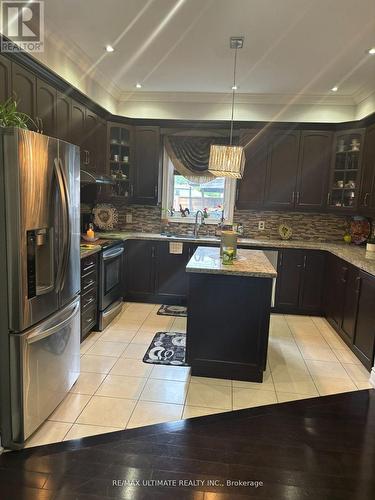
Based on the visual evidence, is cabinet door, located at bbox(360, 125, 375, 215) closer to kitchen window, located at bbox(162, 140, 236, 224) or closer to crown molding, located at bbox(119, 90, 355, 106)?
crown molding, located at bbox(119, 90, 355, 106)

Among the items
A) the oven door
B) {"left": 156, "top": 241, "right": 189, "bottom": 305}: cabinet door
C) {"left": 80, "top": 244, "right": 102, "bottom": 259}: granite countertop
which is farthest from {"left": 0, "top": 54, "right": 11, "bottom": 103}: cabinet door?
{"left": 156, "top": 241, "right": 189, "bottom": 305}: cabinet door

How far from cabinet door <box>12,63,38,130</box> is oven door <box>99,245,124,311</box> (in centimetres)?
155

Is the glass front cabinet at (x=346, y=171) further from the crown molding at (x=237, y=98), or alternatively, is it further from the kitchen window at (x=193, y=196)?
the kitchen window at (x=193, y=196)

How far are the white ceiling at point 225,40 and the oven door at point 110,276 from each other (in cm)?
206

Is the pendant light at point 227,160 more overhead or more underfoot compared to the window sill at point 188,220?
more overhead

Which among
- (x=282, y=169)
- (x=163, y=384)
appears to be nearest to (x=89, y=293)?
(x=163, y=384)

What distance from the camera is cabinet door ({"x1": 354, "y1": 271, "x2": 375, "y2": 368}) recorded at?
9.93ft

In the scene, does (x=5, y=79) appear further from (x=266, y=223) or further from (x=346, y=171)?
(x=346, y=171)

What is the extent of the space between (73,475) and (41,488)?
0.52 ft

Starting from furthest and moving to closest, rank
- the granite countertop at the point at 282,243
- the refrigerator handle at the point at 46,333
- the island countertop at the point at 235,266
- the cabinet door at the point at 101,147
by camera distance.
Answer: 1. the cabinet door at the point at 101,147
2. the granite countertop at the point at 282,243
3. the island countertop at the point at 235,266
4. the refrigerator handle at the point at 46,333

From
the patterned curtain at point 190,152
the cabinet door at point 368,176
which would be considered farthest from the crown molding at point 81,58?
the cabinet door at point 368,176

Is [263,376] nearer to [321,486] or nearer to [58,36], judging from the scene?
[321,486]

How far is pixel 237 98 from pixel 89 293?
327cm

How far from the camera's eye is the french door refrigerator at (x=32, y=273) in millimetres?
1857
